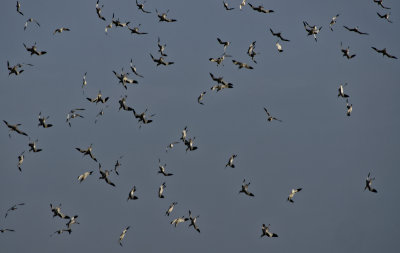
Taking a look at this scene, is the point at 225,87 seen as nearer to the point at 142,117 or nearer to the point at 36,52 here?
the point at 142,117

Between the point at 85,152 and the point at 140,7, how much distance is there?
66.7 ft

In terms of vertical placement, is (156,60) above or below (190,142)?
above

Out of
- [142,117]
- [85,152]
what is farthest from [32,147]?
[142,117]

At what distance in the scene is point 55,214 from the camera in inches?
4286

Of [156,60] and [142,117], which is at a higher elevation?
[156,60]

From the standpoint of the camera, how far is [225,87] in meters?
106

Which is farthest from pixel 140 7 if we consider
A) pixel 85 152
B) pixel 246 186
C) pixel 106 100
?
pixel 246 186

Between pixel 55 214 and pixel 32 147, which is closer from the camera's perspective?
pixel 32 147

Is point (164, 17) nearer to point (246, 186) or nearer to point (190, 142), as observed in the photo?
point (190, 142)

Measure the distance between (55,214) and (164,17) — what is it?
31.0 metres

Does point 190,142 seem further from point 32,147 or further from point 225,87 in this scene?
point 32,147

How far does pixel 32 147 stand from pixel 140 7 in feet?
74.8

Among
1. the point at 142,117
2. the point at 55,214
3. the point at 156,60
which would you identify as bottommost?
the point at 55,214

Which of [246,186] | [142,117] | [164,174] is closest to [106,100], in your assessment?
[142,117]
